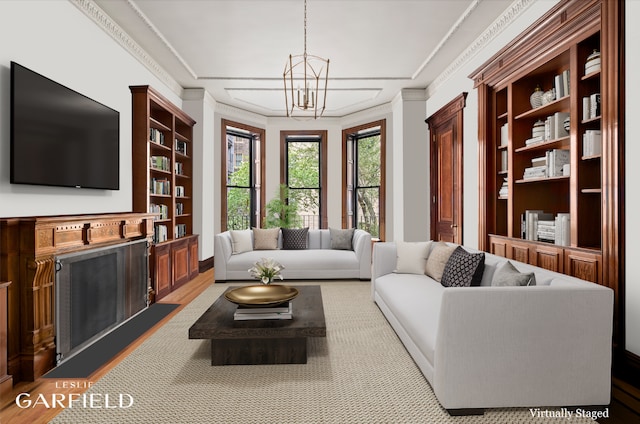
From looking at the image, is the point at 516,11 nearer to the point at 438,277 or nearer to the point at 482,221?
the point at 482,221

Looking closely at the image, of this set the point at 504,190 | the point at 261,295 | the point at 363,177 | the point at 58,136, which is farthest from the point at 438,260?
the point at 363,177

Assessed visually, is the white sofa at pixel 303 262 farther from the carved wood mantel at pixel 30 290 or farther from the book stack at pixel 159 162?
the carved wood mantel at pixel 30 290

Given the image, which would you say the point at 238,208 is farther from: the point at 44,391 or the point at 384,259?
the point at 44,391

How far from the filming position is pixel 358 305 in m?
4.14

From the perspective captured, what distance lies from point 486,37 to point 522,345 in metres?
3.65

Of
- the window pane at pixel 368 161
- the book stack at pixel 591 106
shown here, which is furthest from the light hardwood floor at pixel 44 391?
the window pane at pixel 368 161

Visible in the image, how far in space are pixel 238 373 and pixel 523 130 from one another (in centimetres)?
351

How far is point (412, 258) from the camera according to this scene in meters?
3.89

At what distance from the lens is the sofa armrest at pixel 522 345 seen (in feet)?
6.38

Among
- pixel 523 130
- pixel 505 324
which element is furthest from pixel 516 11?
pixel 505 324

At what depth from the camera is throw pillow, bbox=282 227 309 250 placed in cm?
598

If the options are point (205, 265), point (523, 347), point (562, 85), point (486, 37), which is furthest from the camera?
point (205, 265)

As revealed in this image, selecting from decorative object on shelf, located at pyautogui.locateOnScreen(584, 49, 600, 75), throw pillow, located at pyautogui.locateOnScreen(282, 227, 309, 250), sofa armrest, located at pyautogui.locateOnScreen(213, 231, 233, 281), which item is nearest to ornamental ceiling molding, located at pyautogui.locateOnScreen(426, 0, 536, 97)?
decorative object on shelf, located at pyautogui.locateOnScreen(584, 49, 600, 75)

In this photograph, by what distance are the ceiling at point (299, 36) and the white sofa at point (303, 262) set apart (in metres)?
2.43
